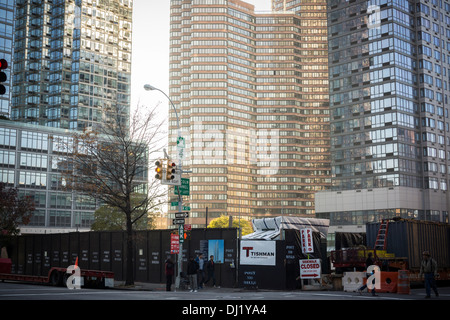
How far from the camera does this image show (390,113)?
A: 9300 cm

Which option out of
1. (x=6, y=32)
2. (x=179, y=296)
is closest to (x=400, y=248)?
(x=179, y=296)

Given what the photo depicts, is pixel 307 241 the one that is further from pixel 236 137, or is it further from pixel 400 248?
pixel 236 137

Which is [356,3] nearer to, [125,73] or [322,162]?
[125,73]

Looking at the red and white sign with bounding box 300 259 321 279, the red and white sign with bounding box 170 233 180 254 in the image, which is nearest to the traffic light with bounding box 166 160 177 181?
the red and white sign with bounding box 170 233 180 254

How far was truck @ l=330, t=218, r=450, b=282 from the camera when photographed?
29.4 meters

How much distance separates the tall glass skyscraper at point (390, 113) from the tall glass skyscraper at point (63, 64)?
201ft

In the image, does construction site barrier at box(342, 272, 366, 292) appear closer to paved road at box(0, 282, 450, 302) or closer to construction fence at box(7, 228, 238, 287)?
paved road at box(0, 282, 450, 302)

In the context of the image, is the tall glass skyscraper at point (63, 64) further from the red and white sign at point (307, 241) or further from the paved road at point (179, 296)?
the paved road at point (179, 296)

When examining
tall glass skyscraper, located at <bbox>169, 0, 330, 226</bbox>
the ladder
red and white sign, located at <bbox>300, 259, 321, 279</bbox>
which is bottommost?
red and white sign, located at <bbox>300, 259, 321, 279</bbox>

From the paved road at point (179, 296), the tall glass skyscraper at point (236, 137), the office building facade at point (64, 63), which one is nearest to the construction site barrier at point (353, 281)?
the paved road at point (179, 296)

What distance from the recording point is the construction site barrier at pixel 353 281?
25656 mm

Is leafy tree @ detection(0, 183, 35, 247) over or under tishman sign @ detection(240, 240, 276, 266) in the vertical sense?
over

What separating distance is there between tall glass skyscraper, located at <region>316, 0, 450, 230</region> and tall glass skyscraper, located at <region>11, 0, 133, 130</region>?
201 feet

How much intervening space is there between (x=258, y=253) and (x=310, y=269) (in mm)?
3180
